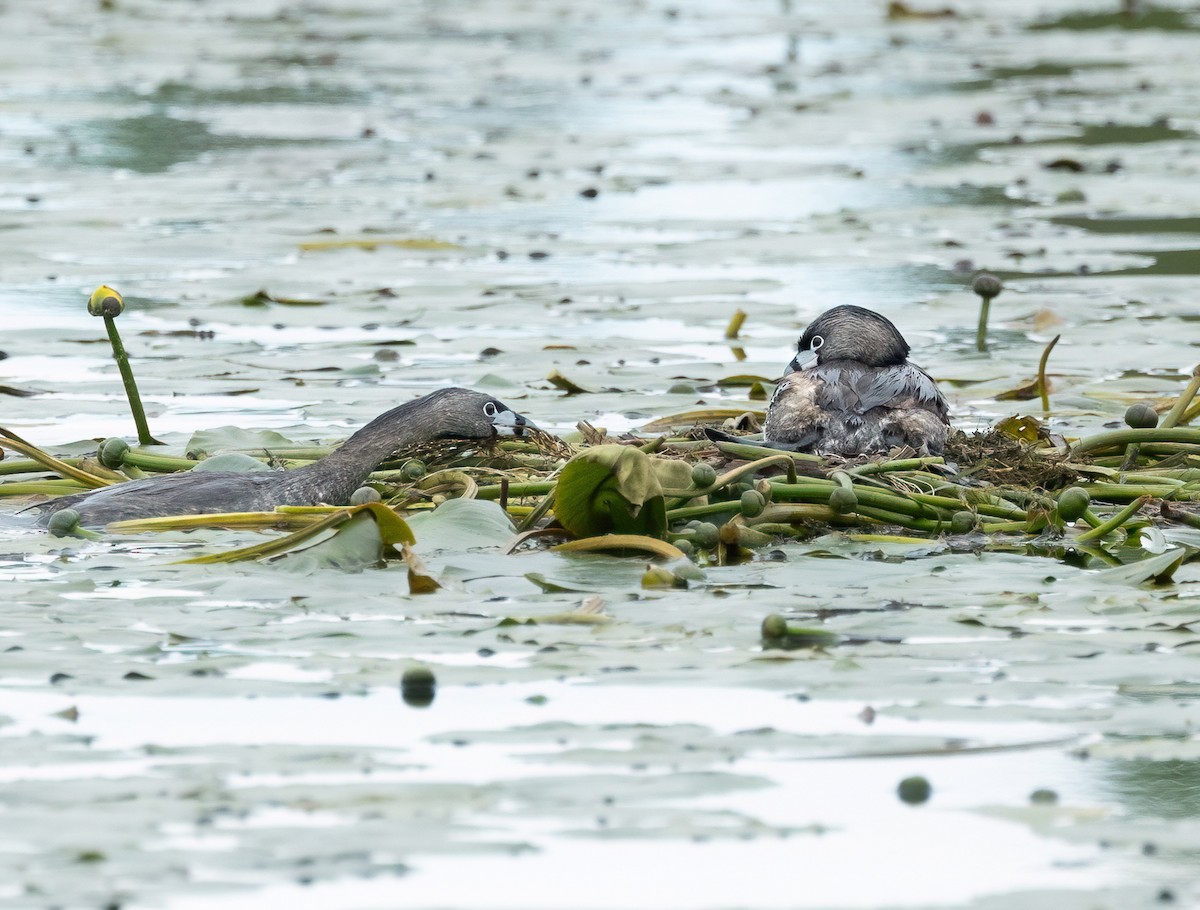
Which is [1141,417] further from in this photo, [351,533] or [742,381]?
[351,533]

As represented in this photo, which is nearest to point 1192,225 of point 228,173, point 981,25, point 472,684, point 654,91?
point 228,173

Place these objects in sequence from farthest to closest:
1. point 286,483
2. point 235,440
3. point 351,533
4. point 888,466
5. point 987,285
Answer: point 987,285 → point 235,440 → point 286,483 → point 888,466 → point 351,533

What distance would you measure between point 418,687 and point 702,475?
167 cm

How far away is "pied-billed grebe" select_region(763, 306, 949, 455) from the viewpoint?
22.3 ft

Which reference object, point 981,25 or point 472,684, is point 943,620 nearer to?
point 472,684

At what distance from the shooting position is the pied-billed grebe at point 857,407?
6.80m

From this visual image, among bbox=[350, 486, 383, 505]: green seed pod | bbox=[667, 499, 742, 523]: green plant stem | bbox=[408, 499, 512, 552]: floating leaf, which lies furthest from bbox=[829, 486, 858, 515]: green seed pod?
bbox=[350, 486, 383, 505]: green seed pod

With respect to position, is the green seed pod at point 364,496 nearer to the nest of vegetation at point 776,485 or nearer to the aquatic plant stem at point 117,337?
the nest of vegetation at point 776,485

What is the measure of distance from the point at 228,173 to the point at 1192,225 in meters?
6.38

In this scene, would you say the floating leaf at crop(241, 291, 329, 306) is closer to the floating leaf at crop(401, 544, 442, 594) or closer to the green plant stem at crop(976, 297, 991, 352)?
the green plant stem at crop(976, 297, 991, 352)

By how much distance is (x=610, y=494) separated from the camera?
5.94 m

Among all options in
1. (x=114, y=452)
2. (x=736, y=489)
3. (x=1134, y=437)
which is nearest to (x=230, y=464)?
(x=114, y=452)

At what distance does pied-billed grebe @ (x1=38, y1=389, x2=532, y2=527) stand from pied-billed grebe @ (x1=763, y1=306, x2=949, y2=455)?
1004 mm

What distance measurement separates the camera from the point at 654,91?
65.2ft
